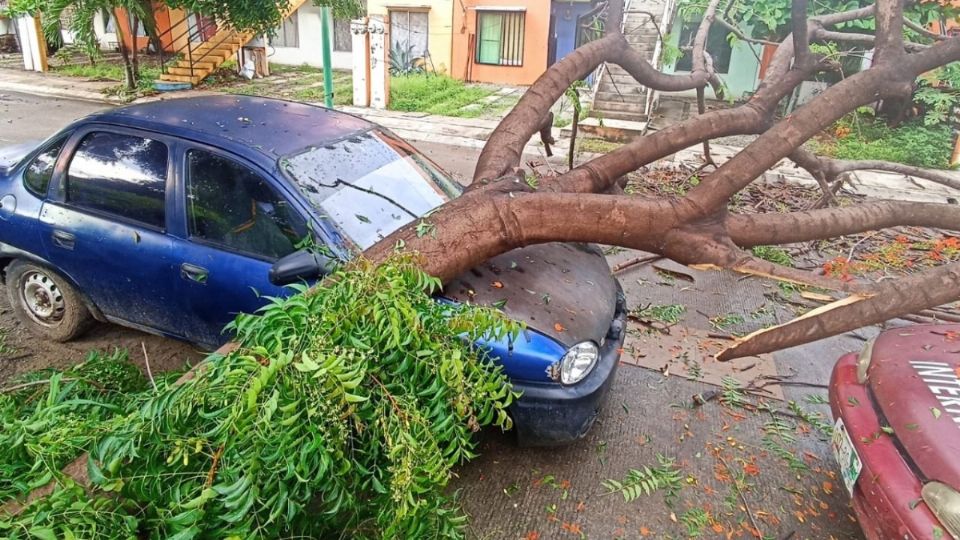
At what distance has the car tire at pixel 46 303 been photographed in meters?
4.07

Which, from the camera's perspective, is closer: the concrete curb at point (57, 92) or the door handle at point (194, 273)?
the door handle at point (194, 273)

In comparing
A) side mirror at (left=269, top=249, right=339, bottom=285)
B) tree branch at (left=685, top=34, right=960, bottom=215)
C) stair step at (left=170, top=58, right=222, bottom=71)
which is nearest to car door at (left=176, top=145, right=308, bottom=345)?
side mirror at (left=269, top=249, right=339, bottom=285)

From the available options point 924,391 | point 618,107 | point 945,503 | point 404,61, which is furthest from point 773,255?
point 404,61

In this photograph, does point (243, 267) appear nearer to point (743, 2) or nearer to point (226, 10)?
point (226, 10)

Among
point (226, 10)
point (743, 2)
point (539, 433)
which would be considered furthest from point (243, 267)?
point (743, 2)

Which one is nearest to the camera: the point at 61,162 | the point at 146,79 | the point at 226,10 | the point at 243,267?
the point at 243,267

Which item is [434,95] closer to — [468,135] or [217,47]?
[468,135]

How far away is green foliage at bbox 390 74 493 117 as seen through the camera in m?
14.7

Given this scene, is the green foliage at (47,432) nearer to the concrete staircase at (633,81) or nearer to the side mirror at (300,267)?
the side mirror at (300,267)

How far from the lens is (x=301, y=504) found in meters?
1.95

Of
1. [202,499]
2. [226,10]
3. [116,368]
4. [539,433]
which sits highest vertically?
[226,10]

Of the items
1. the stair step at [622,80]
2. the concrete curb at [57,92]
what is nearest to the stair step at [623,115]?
the stair step at [622,80]

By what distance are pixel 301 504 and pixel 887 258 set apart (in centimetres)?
698

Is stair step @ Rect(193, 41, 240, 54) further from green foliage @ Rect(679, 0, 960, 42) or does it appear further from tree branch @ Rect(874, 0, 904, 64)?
tree branch @ Rect(874, 0, 904, 64)
